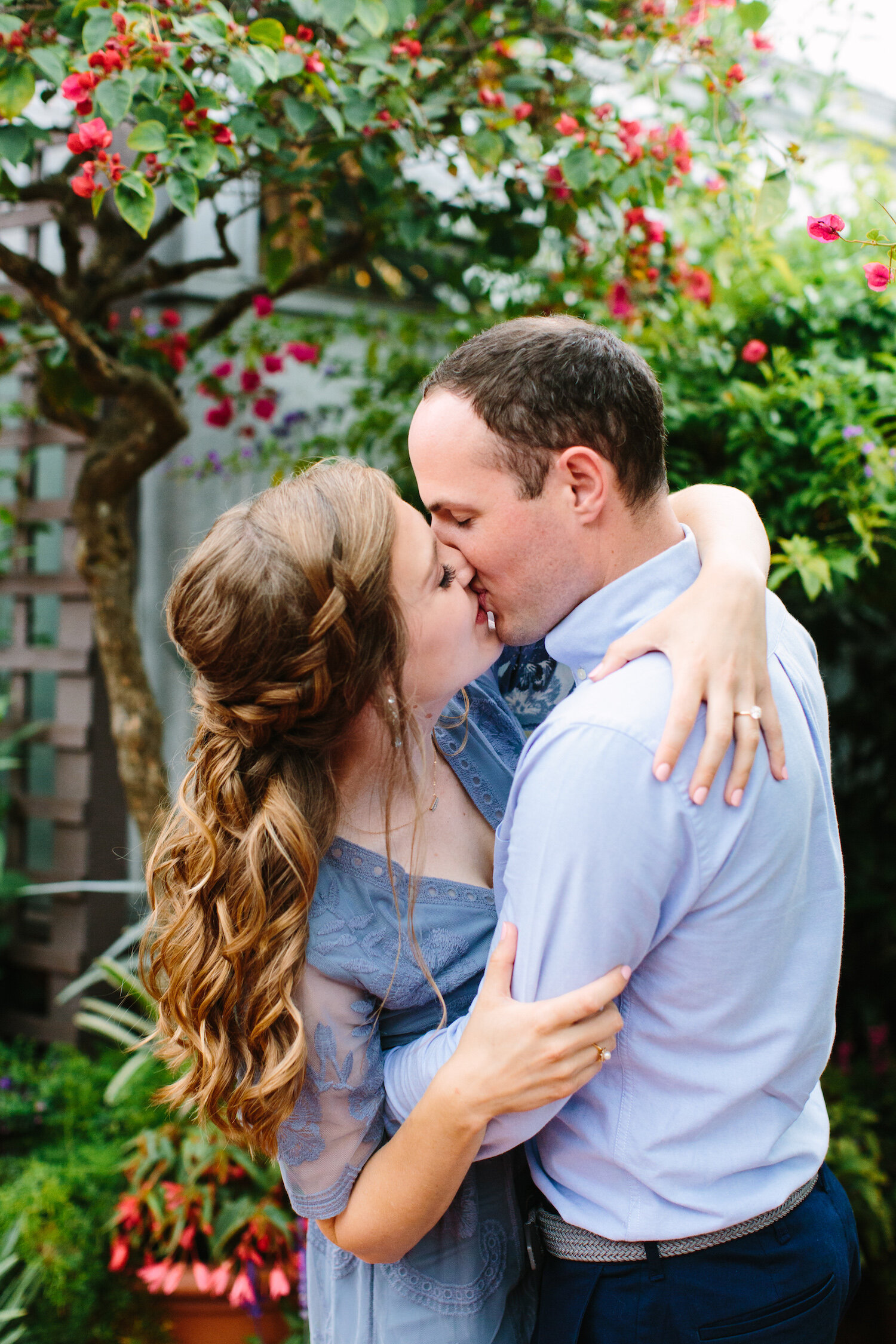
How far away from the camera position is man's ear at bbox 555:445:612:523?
1255 millimetres

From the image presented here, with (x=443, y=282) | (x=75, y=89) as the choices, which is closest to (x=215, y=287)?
(x=443, y=282)

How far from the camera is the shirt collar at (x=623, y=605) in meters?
1.30

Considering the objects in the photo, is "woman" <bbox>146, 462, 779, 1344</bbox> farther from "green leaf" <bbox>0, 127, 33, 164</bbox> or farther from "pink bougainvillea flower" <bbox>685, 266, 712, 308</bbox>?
"pink bougainvillea flower" <bbox>685, 266, 712, 308</bbox>

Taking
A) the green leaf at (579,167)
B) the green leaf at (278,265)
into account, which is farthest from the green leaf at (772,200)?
the green leaf at (278,265)

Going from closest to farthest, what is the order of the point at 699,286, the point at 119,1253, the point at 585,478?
1. the point at 585,478
2. the point at 119,1253
3. the point at 699,286

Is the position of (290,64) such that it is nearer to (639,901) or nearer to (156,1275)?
(639,901)

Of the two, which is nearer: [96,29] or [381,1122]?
[381,1122]

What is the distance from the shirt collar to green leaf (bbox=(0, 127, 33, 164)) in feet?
4.47

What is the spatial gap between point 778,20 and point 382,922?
266 centimetres

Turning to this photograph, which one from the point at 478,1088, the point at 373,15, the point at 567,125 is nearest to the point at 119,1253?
the point at 478,1088

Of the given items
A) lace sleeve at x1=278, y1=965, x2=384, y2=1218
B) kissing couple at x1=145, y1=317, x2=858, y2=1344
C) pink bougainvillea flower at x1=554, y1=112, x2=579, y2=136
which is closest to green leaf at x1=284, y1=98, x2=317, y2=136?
pink bougainvillea flower at x1=554, y1=112, x2=579, y2=136

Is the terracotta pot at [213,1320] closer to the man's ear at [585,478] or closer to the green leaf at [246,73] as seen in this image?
the man's ear at [585,478]

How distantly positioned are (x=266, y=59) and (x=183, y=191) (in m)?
0.28

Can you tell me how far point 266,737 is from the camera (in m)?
1.33
